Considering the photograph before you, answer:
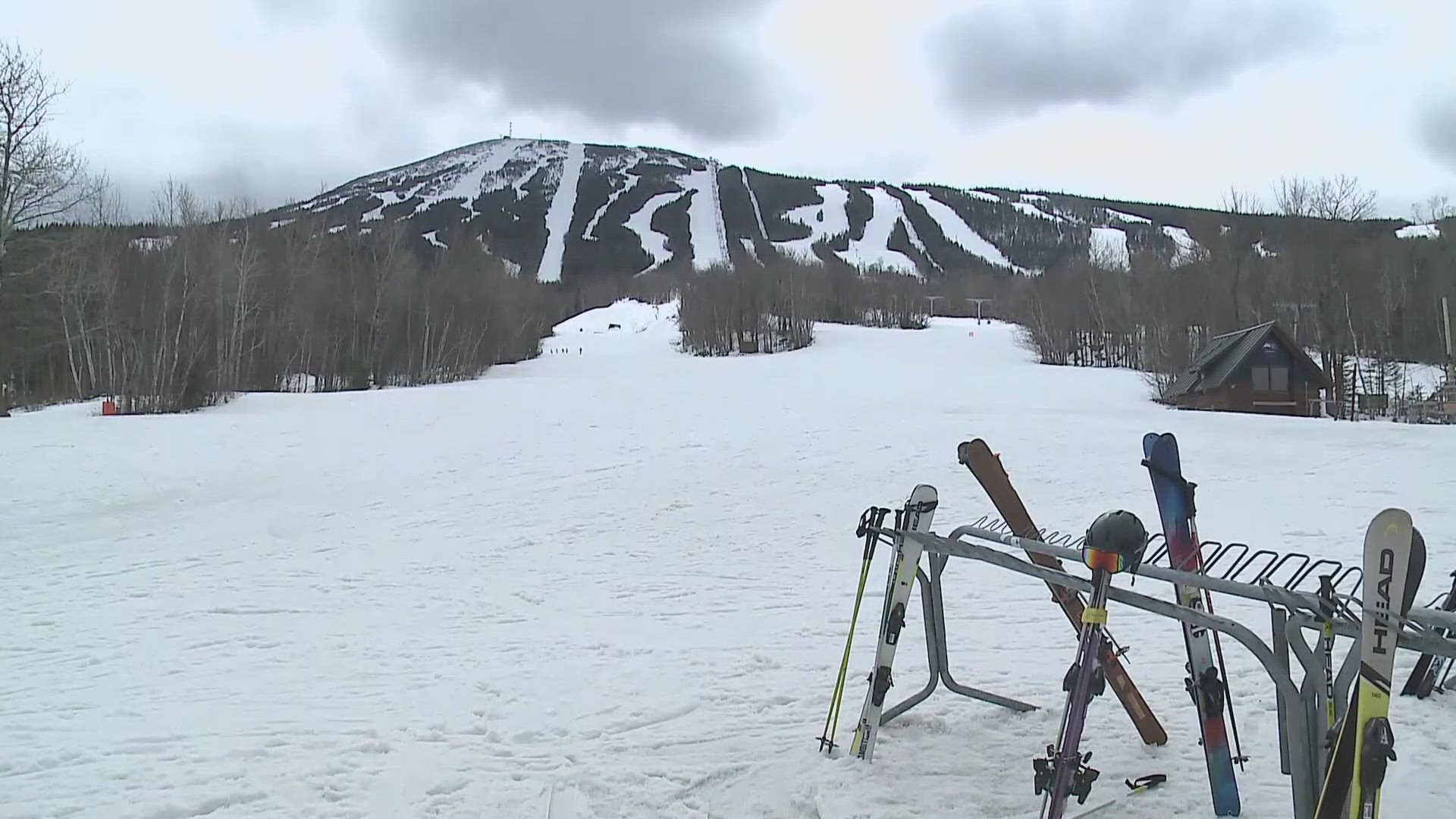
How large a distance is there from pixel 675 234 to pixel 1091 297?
10921 cm

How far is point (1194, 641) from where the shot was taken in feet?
11.4

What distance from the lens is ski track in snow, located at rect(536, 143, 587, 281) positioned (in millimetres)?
134750

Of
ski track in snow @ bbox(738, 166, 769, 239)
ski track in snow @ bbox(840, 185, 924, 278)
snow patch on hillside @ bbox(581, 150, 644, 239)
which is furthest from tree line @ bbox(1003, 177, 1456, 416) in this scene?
snow patch on hillside @ bbox(581, 150, 644, 239)

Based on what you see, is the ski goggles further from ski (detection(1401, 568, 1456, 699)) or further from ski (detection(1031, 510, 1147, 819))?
ski (detection(1401, 568, 1456, 699))

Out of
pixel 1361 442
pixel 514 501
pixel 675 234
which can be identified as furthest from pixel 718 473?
pixel 675 234

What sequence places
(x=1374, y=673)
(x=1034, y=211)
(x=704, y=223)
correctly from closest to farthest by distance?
1. (x=1374, y=673)
2. (x=704, y=223)
3. (x=1034, y=211)

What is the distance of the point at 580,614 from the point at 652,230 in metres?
152

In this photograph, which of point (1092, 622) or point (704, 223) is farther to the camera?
point (704, 223)

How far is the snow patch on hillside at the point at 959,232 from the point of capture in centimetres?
14662

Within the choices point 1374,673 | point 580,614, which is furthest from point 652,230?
point 1374,673

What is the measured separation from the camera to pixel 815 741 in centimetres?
464

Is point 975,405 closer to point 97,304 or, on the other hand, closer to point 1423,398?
point 1423,398

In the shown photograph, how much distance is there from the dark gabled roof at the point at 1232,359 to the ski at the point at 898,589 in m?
26.3

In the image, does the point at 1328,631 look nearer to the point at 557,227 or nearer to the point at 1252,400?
the point at 1252,400
